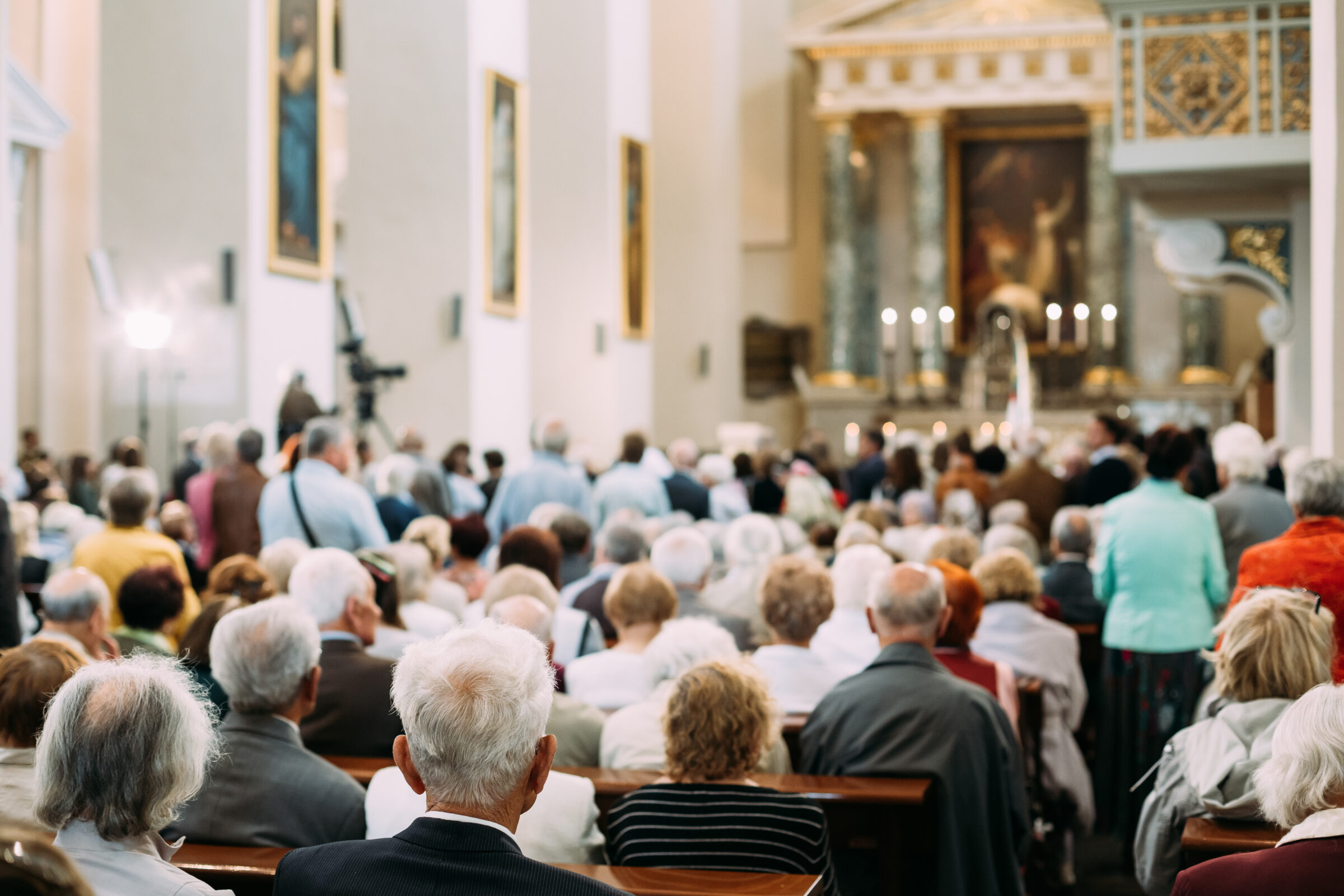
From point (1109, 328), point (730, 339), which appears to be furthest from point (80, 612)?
point (1109, 328)

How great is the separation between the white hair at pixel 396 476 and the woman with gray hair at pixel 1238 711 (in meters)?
5.37

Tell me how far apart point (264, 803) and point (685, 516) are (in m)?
5.21

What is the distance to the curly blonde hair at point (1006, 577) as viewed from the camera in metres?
5.79

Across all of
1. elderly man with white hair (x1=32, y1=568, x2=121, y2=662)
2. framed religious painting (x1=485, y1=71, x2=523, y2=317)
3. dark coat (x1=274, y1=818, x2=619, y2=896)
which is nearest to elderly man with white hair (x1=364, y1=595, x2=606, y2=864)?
dark coat (x1=274, y1=818, x2=619, y2=896)

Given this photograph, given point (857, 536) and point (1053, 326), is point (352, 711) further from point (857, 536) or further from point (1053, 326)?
point (1053, 326)

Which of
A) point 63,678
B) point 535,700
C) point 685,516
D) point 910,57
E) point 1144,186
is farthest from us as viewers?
point 910,57

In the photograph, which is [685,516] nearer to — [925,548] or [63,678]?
[925,548]

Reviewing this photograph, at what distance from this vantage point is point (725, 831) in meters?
3.32

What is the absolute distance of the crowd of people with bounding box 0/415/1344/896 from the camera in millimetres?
2371

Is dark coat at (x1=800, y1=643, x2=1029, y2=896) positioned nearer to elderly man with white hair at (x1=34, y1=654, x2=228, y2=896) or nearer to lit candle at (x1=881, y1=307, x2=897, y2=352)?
elderly man with white hair at (x1=34, y1=654, x2=228, y2=896)

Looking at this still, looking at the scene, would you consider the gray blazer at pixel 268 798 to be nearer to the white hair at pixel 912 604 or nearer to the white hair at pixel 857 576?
the white hair at pixel 912 604

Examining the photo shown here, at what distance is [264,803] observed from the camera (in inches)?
131

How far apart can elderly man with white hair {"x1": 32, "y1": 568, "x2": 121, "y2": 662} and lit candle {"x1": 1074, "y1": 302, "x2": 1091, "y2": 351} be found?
17.6 meters

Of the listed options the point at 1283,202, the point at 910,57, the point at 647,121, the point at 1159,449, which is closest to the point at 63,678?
the point at 1159,449
